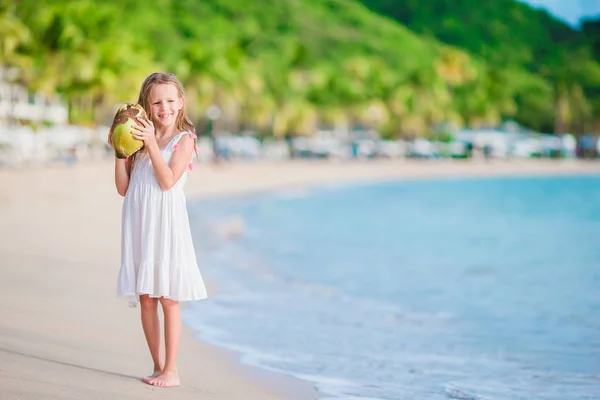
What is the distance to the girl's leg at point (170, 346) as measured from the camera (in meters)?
4.65

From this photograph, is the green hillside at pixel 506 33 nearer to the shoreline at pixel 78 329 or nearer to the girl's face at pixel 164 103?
the shoreline at pixel 78 329

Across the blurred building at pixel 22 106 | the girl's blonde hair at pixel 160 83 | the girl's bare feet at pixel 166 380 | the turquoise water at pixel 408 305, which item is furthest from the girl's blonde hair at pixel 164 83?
the blurred building at pixel 22 106

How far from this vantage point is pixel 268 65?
319 ft

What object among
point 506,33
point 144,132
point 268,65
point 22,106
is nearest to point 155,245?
point 144,132

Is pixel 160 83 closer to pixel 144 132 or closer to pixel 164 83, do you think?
pixel 164 83

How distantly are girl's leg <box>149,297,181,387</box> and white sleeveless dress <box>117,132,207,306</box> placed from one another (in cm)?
16

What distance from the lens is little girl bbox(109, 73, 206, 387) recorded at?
14.6ft

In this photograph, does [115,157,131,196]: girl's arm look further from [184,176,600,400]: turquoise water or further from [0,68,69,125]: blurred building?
[0,68,69,125]: blurred building

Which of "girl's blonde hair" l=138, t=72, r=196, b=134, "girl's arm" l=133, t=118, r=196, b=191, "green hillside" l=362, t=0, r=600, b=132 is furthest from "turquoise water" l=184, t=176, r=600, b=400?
"green hillside" l=362, t=0, r=600, b=132

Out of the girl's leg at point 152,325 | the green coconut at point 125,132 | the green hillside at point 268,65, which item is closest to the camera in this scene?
the green coconut at point 125,132

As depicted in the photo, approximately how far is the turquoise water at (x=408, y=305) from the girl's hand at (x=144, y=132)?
66.2 inches

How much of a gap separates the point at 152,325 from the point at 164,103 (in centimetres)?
105

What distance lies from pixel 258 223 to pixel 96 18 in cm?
4041

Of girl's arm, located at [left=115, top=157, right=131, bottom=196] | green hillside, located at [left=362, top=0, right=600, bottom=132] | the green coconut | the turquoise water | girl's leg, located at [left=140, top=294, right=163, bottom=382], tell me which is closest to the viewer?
the green coconut
